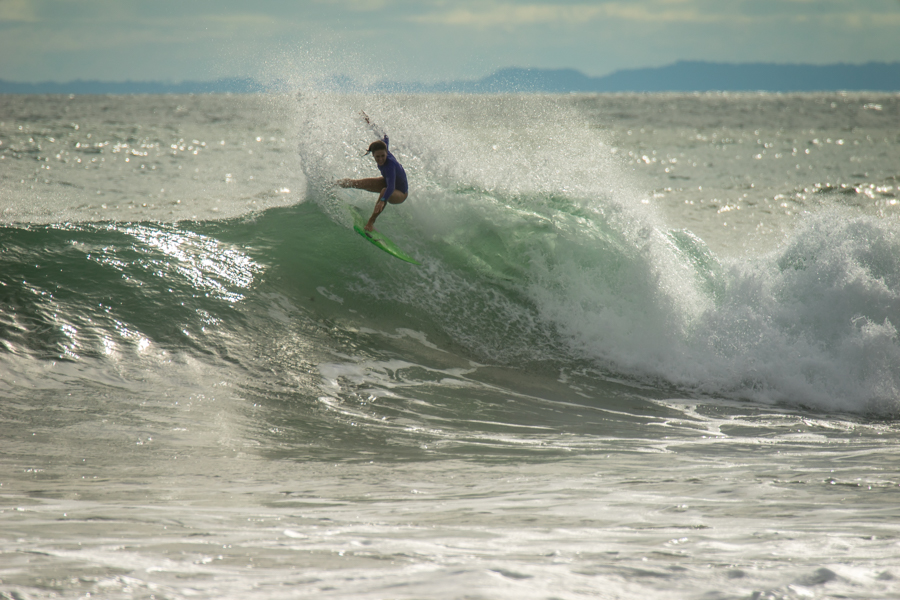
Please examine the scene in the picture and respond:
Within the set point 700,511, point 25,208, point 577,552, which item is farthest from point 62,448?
point 25,208

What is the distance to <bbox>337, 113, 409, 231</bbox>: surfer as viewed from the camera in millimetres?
7816

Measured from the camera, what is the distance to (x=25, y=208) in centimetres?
1380

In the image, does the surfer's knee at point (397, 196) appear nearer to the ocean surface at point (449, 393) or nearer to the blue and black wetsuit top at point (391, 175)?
the blue and black wetsuit top at point (391, 175)

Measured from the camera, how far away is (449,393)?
673 centimetres

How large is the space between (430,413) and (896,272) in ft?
19.7

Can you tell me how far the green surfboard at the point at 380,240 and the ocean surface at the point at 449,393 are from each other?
0.32 meters

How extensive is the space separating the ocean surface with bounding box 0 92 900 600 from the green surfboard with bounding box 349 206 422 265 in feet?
1.05

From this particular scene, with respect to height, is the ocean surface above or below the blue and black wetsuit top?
below

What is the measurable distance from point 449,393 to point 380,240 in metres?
2.48

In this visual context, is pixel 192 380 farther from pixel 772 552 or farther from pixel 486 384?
pixel 772 552

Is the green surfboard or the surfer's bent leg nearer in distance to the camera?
the surfer's bent leg

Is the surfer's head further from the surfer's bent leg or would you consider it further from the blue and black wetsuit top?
the surfer's bent leg

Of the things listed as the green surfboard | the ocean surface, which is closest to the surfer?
the green surfboard

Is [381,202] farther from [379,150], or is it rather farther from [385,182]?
[379,150]
